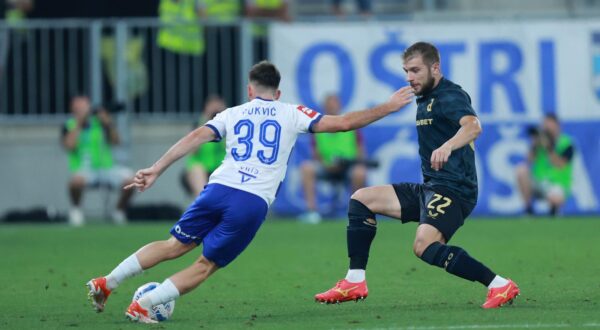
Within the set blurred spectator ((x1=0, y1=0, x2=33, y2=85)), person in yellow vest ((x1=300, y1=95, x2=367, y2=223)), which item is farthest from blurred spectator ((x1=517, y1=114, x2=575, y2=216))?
blurred spectator ((x1=0, y1=0, x2=33, y2=85))

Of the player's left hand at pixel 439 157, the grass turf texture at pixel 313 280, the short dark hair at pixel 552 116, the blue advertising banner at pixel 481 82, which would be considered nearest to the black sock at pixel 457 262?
the grass turf texture at pixel 313 280

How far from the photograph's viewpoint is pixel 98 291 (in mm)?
9516

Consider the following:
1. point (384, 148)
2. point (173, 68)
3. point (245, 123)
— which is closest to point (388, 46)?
point (384, 148)

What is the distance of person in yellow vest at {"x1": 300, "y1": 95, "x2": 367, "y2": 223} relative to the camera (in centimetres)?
2028

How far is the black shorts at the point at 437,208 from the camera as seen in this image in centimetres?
981

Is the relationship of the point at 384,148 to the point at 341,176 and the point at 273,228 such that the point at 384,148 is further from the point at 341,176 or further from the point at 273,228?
the point at 273,228

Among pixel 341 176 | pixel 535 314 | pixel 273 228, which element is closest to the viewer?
pixel 535 314

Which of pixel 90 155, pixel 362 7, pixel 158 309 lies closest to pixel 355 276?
pixel 158 309

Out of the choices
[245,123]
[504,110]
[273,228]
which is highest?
[245,123]

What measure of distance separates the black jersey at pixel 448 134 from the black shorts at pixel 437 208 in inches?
2.3

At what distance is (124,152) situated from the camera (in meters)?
21.1

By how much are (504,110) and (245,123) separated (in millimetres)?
11770

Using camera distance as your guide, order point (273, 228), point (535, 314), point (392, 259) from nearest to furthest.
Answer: point (535, 314) → point (392, 259) → point (273, 228)

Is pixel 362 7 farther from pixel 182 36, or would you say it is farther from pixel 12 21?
pixel 12 21
